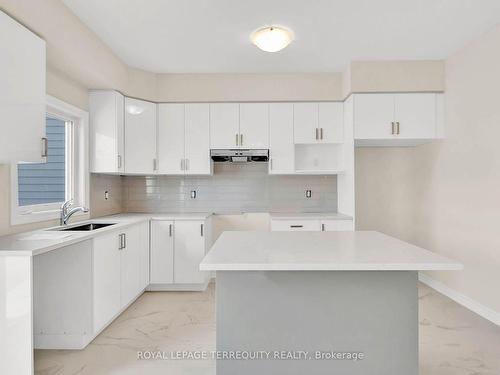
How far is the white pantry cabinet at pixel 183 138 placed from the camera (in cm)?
398

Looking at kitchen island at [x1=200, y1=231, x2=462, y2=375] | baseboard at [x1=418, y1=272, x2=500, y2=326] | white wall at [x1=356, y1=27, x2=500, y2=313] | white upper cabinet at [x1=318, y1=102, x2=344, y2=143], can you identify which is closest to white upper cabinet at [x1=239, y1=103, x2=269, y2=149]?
white upper cabinet at [x1=318, y1=102, x2=344, y2=143]

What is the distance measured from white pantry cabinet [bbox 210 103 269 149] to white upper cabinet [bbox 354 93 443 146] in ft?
3.56

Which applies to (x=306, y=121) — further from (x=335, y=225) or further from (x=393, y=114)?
(x=335, y=225)

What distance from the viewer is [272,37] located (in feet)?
8.89

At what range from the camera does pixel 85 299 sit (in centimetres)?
245

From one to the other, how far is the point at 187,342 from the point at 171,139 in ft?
7.74

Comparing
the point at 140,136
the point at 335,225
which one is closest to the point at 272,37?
the point at 140,136

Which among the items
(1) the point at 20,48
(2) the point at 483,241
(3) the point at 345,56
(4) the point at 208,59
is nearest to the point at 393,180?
(2) the point at 483,241

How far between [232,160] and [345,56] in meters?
1.73

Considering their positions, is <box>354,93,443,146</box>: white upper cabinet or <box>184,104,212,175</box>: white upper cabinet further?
<box>184,104,212,175</box>: white upper cabinet

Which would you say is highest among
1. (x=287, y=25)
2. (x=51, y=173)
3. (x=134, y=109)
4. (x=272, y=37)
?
(x=287, y=25)

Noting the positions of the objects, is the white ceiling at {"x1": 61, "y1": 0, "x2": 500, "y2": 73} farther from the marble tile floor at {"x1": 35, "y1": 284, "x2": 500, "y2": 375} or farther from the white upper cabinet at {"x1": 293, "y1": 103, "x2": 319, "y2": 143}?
the marble tile floor at {"x1": 35, "y1": 284, "x2": 500, "y2": 375}

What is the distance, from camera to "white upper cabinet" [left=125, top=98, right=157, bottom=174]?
3730 millimetres

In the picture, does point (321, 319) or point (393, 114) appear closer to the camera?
point (321, 319)
